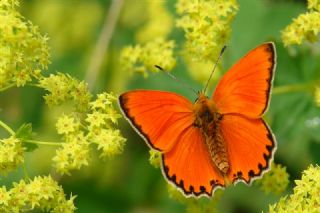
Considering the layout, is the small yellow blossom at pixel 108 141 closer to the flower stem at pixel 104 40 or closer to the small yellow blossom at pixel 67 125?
the small yellow blossom at pixel 67 125

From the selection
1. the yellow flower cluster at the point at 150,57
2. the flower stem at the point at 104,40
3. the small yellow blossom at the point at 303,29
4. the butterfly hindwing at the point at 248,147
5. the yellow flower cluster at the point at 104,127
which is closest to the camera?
the butterfly hindwing at the point at 248,147

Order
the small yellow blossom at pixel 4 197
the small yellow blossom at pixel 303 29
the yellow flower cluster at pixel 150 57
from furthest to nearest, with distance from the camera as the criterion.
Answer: the yellow flower cluster at pixel 150 57
the small yellow blossom at pixel 303 29
the small yellow blossom at pixel 4 197

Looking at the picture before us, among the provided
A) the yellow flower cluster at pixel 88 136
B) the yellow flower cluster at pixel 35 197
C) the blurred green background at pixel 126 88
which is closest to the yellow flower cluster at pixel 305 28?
the blurred green background at pixel 126 88

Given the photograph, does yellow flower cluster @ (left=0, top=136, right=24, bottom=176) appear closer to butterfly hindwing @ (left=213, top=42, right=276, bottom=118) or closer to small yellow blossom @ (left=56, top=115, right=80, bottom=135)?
small yellow blossom @ (left=56, top=115, right=80, bottom=135)

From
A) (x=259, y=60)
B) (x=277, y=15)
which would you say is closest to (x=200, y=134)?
(x=259, y=60)

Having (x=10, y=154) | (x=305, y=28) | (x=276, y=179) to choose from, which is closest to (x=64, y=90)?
(x=10, y=154)

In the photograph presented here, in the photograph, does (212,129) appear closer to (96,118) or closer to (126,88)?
(96,118)
